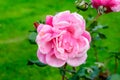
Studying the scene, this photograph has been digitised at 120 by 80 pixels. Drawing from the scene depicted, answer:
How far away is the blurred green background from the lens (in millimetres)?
3637

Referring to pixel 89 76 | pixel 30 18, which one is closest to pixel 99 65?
pixel 89 76

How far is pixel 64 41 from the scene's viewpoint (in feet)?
4.28

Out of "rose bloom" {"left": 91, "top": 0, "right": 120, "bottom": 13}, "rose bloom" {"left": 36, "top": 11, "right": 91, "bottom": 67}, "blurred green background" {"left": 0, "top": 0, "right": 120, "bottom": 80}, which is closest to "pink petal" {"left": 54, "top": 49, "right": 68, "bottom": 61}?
"rose bloom" {"left": 36, "top": 11, "right": 91, "bottom": 67}

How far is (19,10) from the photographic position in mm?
5023

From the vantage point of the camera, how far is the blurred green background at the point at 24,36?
11.9 ft

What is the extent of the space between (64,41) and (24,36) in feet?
10.1

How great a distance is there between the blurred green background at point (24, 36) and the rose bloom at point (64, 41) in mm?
2254

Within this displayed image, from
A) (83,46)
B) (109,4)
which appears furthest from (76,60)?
(109,4)

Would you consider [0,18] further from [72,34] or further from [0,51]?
[72,34]

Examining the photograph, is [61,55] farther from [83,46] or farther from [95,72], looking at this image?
[95,72]

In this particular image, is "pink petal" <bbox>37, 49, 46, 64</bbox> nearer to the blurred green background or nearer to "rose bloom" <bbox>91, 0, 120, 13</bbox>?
"rose bloom" <bbox>91, 0, 120, 13</bbox>

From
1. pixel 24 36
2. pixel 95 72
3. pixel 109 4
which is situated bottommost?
pixel 24 36

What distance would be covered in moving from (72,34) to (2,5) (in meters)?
3.92

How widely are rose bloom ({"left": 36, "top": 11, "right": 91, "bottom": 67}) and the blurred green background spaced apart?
7.40 feet
